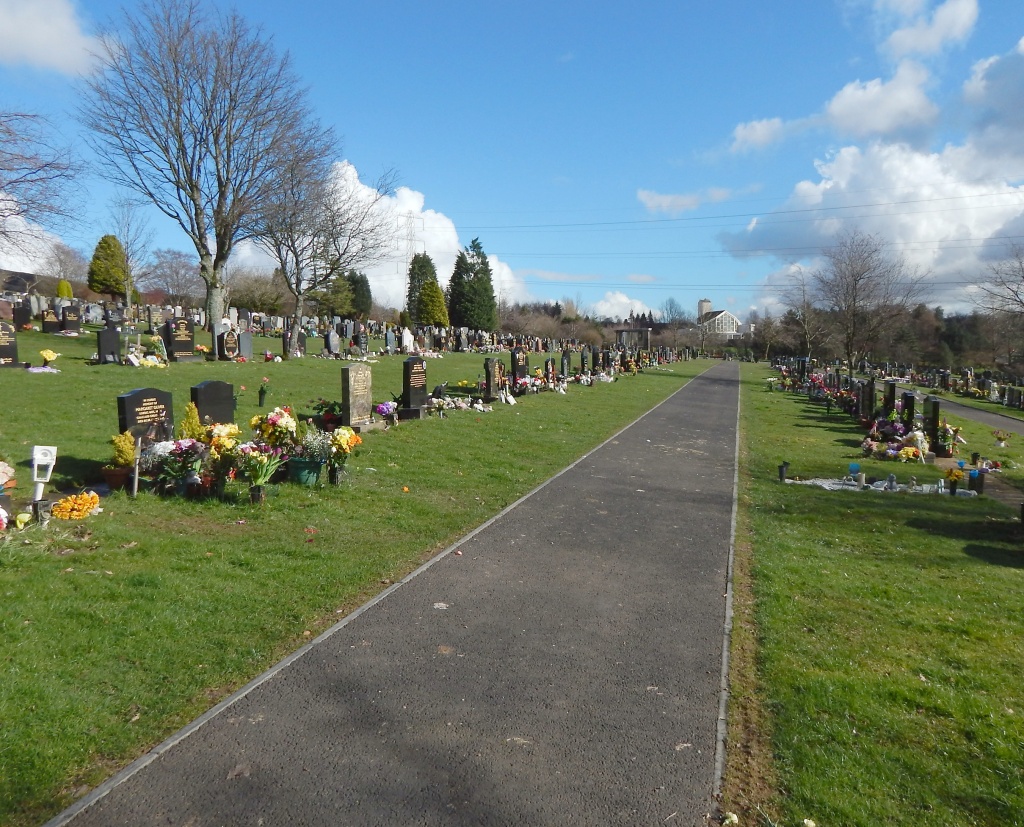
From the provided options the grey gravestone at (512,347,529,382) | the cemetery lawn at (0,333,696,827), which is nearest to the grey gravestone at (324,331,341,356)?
the grey gravestone at (512,347,529,382)

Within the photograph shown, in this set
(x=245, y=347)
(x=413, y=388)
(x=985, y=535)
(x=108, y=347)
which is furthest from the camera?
(x=245, y=347)

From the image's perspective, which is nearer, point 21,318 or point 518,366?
point 518,366

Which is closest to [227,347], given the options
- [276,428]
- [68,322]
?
[68,322]

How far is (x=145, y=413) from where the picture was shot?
9609mm

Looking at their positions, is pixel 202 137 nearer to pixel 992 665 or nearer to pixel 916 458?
pixel 916 458

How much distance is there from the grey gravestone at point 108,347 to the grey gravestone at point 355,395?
10.1 m

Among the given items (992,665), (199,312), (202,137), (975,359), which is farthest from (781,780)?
(975,359)

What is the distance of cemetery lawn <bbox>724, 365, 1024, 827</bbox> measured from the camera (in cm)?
363

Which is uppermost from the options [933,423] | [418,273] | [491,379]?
[418,273]

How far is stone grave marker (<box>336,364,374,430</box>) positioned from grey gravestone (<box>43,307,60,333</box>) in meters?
19.6

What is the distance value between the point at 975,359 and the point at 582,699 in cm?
7979

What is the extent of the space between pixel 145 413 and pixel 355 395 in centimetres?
458

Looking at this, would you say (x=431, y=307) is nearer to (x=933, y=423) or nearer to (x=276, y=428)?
(x=933, y=423)

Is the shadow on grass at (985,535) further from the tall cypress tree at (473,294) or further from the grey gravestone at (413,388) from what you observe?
the tall cypress tree at (473,294)
